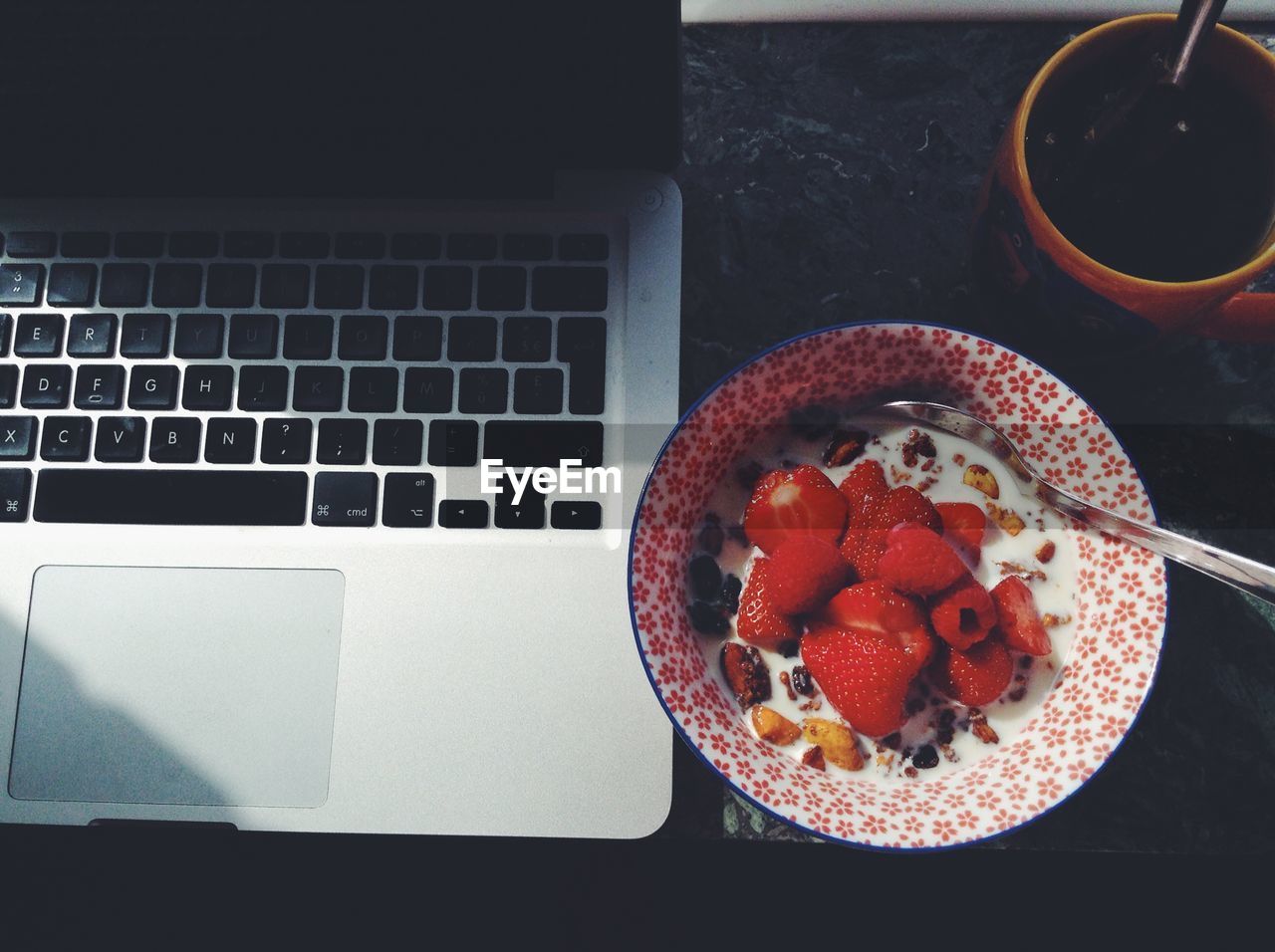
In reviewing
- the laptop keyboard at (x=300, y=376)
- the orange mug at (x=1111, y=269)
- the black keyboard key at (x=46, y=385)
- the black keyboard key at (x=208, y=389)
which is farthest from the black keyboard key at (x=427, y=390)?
the orange mug at (x=1111, y=269)

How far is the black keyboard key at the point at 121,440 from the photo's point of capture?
525 millimetres

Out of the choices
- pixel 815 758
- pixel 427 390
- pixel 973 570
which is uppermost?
pixel 427 390

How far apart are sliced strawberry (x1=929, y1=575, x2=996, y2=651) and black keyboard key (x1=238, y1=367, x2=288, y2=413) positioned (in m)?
0.40

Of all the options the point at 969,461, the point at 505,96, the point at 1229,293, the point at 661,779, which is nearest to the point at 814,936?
the point at 661,779

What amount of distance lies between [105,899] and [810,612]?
540mm

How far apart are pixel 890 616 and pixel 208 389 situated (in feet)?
1.39

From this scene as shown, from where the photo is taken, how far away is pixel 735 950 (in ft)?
1.98

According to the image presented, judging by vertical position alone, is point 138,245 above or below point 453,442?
above

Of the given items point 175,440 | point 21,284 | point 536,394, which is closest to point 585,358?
point 536,394

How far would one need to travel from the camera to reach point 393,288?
53 centimetres

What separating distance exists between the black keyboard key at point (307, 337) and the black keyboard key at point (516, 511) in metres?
0.14

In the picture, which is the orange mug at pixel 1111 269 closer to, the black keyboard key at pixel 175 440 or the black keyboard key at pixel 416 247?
the black keyboard key at pixel 416 247

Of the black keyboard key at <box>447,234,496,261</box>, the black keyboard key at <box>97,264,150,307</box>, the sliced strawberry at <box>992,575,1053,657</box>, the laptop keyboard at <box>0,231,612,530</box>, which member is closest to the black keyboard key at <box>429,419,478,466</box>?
the laptop keyboard at <box>0,231,612,530</box>

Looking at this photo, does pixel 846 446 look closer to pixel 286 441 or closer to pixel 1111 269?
pixel 1111 269
